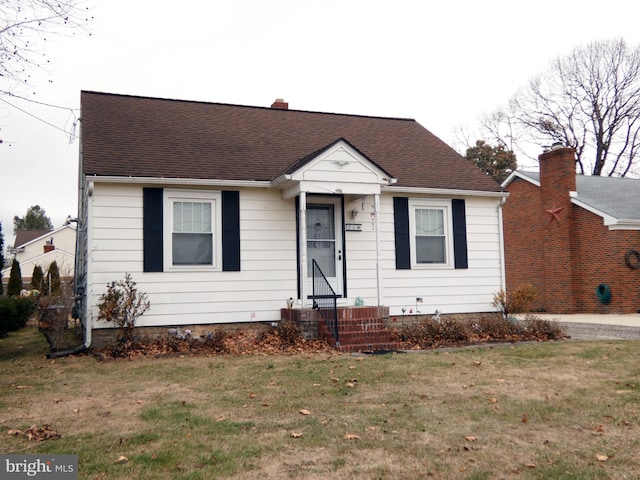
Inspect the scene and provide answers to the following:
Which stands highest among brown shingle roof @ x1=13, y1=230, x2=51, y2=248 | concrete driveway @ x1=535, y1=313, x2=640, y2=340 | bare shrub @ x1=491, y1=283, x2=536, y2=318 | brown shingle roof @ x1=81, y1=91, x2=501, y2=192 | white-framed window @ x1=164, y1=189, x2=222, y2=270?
brown shingle roof @ x1=13, y1=230, x2=51, y2=248

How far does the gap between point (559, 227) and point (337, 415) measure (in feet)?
55.6

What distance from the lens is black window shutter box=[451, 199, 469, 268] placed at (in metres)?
13.1

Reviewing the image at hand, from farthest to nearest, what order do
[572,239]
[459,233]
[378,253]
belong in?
1. [572,239]
2. [459,233]
3. [378,253]

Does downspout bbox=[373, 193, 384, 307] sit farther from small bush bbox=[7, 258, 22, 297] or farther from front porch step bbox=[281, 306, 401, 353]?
small bush bbox=[7, 258, 22, 297]

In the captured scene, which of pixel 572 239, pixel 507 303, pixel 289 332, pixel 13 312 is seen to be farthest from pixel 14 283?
pixel 572 239

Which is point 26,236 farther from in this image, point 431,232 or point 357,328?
point 357,328

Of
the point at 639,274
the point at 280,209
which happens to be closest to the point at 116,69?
the point at 280,209

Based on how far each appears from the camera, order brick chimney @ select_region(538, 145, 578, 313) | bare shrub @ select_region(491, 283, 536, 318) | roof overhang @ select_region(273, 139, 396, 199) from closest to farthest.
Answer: roof overhang @ select_region(273, 139, 396, 199), bare shrub @ select_region(491, 283, 536, 318), brick chimney @ select_region(538, 145, 578, 313)

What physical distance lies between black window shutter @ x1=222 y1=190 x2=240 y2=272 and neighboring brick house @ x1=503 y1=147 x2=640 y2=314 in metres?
13.4

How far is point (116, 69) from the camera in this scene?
45.6ft

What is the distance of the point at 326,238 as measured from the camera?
12234 millimetres

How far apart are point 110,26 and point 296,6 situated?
4.44m

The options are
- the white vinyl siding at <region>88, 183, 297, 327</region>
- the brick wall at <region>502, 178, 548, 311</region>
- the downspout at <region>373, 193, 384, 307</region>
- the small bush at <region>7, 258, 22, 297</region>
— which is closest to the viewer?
the white vinyl siding at <region>88, 183, 297, 327</region>

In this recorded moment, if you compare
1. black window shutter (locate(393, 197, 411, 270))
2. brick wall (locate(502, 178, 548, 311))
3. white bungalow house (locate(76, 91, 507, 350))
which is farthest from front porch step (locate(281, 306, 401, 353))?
brick wall (locate(502, 178, 548, 311))
